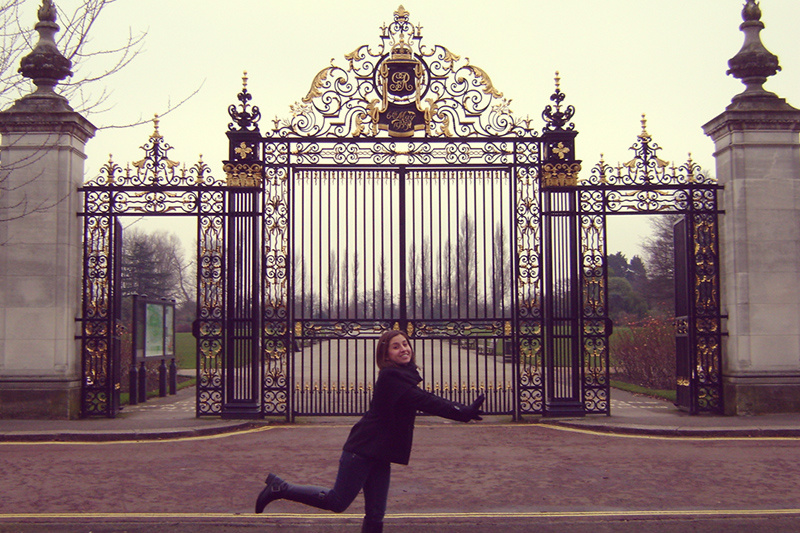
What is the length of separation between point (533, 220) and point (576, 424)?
3.25 metres

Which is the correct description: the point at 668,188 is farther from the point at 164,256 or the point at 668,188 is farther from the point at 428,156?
the point at 164,256

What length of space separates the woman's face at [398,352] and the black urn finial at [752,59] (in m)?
9.89

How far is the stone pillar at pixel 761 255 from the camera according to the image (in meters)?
12.0

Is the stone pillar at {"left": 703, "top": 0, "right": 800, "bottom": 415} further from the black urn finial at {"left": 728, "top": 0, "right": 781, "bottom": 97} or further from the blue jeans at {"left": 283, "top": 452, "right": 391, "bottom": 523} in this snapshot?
the blue jeans at {"left": 283, "top": 452, "right": 391, "bottom": 523}

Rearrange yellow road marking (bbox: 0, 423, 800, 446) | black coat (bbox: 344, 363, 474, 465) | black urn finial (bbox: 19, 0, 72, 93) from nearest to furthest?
black coat (bbox: 344, 363, 474, 465)
yellow road marking (bbox: 0, 423, 800, 446)
black urn finial (bbox: 19, 0, 72, 93)

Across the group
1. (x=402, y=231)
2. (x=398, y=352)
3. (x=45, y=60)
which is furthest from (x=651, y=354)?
(x=398, y=352)

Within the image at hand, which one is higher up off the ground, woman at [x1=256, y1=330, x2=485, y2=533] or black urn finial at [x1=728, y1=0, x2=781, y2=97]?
black urn finial at [x1=728, y1=0, x2=781, y2=97]

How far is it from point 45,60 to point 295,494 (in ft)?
32.9

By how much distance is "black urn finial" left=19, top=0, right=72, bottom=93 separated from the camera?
12.3 metres

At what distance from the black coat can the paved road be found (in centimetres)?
139

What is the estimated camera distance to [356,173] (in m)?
12.6

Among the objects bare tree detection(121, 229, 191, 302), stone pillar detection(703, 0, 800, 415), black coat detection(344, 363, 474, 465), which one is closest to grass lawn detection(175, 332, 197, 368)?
bare tree detection(121, 229, 191, 302)

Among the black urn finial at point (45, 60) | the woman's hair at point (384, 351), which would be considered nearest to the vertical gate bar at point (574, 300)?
the woman's hair at point (384, 351)

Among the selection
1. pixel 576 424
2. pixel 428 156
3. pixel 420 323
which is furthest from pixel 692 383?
pixel 428 156
